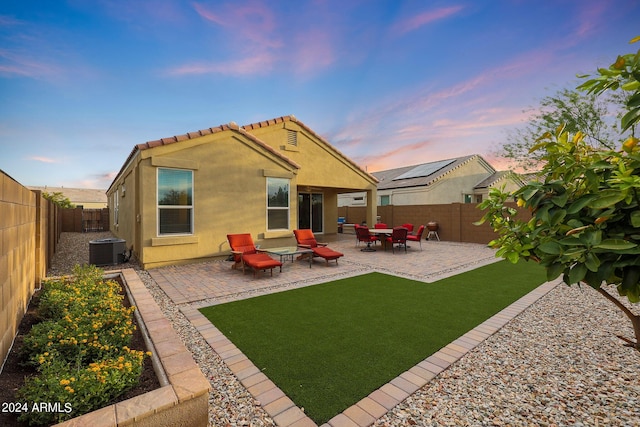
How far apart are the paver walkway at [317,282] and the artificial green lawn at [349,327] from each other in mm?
123

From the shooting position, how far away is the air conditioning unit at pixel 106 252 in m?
8.90

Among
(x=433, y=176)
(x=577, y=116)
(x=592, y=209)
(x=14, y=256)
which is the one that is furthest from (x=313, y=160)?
(x=433, y=176)

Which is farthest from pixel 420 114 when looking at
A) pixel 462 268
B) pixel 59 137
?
pixel 59 137

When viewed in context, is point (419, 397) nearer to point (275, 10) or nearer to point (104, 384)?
point (104, 384)

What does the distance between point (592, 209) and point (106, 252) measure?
38.0 feet

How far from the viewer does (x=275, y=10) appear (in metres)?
9.23

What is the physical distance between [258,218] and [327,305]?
6.16m

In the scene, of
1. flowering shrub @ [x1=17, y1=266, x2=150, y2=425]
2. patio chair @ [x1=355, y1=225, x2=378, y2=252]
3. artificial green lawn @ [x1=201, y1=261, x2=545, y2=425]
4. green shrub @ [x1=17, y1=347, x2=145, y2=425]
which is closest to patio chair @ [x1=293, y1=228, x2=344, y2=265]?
artificial green lawn @ [x1=201, y1=261, x2=545, y2=425]

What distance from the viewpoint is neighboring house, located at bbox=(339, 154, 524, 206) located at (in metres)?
24.2

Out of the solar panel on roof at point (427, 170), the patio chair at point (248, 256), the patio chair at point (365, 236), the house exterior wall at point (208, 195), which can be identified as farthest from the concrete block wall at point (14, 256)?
the solar panel on roof at point (427, 170)

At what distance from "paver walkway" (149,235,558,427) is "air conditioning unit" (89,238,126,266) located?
190 cm

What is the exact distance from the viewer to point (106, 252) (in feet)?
29.9

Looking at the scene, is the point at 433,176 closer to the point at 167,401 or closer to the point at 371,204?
the point at 371,204

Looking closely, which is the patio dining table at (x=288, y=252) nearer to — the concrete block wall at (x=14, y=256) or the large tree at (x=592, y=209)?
the concrete block wall at (x=14, y=256)
